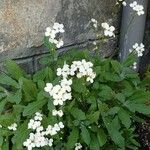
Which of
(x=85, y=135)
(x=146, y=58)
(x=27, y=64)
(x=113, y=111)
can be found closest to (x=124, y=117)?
(x=113, y=111)

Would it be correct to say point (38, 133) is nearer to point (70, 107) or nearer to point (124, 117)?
point (70, 107)

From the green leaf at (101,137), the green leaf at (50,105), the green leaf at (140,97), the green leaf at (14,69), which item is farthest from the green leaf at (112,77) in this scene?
the green leaf at (14,69)

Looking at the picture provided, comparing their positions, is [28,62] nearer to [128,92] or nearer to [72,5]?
[72,5]

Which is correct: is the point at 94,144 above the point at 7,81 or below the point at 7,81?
below

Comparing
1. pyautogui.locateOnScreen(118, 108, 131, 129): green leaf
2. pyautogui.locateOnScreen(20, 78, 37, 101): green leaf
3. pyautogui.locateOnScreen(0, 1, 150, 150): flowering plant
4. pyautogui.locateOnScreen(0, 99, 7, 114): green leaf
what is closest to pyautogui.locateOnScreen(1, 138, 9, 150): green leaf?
pyautogui.locateOnScreen(0, 1, 150, 150): flowering plant

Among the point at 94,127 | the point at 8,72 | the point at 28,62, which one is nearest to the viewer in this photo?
the point at 94,127

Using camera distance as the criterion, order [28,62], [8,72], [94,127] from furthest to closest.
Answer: [28,62] → [8,72] → [94,127]

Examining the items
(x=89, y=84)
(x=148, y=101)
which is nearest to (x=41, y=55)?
(x=89, y=84)
